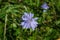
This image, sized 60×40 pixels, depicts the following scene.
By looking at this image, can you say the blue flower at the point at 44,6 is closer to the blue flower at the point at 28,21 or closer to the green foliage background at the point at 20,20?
the green foliage background at the point at 20,20

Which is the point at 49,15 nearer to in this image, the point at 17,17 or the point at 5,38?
the point at 17,17

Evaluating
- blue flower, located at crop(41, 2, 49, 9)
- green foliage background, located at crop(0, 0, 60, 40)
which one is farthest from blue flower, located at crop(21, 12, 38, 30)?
blue flower, located at crop(41, 2, 49, 9)

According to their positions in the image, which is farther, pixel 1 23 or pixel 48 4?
pixel 48 4

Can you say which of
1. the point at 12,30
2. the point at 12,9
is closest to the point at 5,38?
the point at 12,30

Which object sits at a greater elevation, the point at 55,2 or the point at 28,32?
the point at 55,2

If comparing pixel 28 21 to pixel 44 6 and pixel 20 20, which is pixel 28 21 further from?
pixel 44 6

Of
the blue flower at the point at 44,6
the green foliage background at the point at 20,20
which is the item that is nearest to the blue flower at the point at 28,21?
the green foliage background at the point at 20,20
